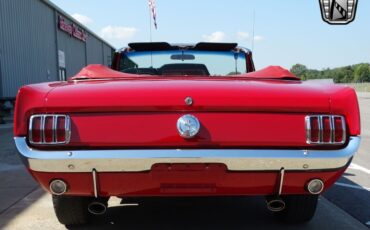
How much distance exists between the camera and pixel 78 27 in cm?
3428

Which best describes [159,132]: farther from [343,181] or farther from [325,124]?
[343,181]

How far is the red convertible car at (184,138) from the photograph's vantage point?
8.71 ft

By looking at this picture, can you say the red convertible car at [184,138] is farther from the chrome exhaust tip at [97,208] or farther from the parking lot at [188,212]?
the parking lot at [188,212]

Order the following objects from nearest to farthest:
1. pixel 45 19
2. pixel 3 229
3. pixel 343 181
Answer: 1. pixel 3 229
2. pixel 343 181
3. pixel 45 19

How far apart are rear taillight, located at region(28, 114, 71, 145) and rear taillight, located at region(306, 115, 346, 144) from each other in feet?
4.61

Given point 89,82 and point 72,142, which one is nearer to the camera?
point 72,142

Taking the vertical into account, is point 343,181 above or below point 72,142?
below

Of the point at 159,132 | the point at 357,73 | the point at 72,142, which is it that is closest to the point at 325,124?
the point at 159,132

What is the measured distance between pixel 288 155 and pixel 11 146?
732 cm

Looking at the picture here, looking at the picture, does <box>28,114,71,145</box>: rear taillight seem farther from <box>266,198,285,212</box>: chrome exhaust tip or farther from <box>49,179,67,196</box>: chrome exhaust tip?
<box>266,198,285,212</box>: chrome exhaust tip

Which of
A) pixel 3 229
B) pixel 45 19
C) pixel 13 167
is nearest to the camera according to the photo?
pixel 3 229

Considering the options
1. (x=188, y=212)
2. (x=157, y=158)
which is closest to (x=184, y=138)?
(x=157, y=158)

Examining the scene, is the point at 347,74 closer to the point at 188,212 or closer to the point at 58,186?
the point at 188,212

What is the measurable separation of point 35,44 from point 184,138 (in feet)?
71.8
